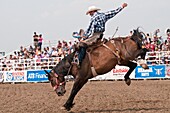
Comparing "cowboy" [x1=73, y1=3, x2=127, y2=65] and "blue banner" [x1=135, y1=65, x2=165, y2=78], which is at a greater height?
"cowboy" [x1=73, y1=3, x2=127, y2=65]

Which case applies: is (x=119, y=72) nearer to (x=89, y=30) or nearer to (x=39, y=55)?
(x=39, y=55)

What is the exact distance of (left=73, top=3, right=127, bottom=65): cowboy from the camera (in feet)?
27.8

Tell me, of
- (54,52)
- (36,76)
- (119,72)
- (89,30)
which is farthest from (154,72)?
(89,30)

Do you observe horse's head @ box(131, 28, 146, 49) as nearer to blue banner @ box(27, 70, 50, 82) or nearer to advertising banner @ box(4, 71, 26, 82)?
blue banner @ box(27, 70, 50, 82)

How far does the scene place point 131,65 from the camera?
28.9ft

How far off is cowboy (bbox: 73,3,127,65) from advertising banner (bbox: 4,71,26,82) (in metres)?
15.8

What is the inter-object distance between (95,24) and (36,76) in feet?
50.7

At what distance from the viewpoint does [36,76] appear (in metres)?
23.5

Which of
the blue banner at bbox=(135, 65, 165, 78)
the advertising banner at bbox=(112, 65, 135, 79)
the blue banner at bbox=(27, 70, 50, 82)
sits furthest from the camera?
the blue banner at bbox=(27, 70, 50, 82)

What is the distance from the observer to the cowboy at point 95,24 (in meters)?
8.48

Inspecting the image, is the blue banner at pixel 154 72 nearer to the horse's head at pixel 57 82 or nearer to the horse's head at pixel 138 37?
the horse's head at pixel 138 37

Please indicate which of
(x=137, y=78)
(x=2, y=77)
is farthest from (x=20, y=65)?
(x=137, y=78)

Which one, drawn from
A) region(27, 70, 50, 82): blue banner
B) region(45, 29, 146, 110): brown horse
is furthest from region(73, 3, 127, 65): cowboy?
region(27, 70, 50, 82): blue banner

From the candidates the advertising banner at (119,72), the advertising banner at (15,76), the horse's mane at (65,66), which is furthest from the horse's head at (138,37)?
the advertising banner at (15,76)
